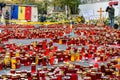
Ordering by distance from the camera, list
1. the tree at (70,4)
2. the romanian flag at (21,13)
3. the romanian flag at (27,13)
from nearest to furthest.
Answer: the romanian flag at (21,13)
the romanian flag at (27,13)
the tree at (70,4)

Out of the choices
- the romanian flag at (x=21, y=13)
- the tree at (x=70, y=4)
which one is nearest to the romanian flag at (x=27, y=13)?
the romanian flag at (x=21, y=13)

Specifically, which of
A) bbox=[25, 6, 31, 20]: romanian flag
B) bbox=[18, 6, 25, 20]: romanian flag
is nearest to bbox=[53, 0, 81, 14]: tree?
bbox=[25, 6, 31, 20]: romanian flag

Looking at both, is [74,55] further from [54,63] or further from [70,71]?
[70,71]

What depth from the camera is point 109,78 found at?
5.94 metres

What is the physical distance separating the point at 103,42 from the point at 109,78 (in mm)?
6871

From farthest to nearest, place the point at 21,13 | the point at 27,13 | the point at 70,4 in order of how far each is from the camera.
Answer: the point at 70,4 → the point at 27,13 → the point at 21,13

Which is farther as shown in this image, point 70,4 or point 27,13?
point 70,4

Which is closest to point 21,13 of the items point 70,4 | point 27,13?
point 27,13

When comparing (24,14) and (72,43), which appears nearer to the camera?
(72,43)

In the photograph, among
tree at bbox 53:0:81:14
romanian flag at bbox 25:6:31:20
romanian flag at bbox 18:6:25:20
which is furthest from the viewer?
tree at bbox 53:0:81:14

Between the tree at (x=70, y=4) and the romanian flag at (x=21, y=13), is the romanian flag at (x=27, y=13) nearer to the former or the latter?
the romanian flag at (x=21, y=13)

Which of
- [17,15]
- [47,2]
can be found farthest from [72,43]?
[47,2]

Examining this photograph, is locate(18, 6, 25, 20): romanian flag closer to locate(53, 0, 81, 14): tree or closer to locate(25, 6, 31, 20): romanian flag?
locate(25, 6, 31, 20): romanian flag

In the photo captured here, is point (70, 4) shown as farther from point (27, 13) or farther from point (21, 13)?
point (21, 13)
